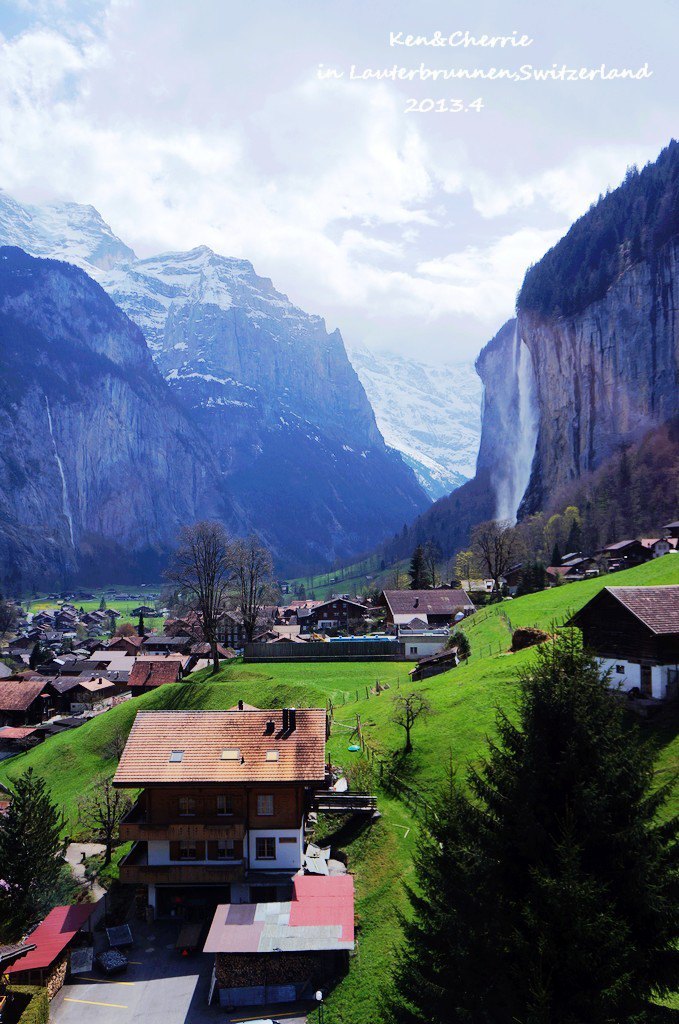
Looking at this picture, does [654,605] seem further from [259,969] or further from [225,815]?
[259,969]

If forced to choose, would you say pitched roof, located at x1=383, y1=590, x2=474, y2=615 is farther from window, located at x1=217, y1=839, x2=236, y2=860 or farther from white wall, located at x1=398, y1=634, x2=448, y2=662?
window, located at x1=217, y1=839, x2=236, y2=860

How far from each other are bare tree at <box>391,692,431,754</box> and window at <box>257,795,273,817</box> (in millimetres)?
8418

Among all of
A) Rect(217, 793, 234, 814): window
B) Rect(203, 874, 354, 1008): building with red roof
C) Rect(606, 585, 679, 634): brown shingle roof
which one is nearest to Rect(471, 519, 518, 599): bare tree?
Rect(606, 585, 679, 634): brown shingle roof

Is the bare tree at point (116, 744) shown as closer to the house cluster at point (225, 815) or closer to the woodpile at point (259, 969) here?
the house cluster at point (225, 815)

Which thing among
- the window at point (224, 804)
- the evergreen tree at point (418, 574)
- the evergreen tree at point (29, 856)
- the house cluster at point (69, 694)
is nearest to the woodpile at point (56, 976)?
the evergreen tree at point (29, 856)

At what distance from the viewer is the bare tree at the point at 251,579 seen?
75125 mm

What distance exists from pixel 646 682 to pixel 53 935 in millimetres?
26681

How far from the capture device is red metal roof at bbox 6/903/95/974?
24.7 meters

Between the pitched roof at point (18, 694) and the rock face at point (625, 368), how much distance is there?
148 m

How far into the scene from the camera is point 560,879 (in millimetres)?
11453

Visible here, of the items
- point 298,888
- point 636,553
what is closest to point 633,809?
point 298,888

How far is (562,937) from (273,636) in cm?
9316

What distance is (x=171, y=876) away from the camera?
29719 millimetres

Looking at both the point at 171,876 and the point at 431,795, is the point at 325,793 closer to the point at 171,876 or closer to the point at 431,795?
the point at 431,795
